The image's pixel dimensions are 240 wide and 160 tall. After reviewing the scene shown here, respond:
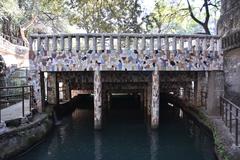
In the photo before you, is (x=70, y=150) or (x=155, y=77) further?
(x=155, y=77)

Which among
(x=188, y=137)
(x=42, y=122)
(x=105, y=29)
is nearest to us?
(x=42, y=122)

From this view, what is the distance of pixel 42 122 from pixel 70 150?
169 centimetres

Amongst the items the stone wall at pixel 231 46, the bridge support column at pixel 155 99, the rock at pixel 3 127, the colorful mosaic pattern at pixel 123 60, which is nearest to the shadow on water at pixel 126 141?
the bridge support column at pixel 155 99

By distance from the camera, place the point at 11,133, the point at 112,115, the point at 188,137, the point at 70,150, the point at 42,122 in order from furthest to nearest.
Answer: the point at 112,115 → the point at 188,137 → the point at 42,122 → the point at 70,150 → the point at 11,133

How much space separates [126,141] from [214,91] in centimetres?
389

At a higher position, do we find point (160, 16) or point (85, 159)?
point (160, 16)

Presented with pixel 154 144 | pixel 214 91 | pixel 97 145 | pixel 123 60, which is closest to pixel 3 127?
pixel 97 145

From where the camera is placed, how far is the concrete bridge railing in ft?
42.6

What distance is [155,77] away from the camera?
1326cm

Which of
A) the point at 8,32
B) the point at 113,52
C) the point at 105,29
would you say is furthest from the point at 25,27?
the point at 113,52

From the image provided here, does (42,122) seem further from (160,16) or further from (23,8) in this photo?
(23,8)

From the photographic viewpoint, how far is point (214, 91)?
13203mm

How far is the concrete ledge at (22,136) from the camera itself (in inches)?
354

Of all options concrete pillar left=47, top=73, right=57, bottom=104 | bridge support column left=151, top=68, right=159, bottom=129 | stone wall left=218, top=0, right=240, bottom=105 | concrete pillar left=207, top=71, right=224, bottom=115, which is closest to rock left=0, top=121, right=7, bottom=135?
bridge support column left=151, top=68, right=159, bottom=129
